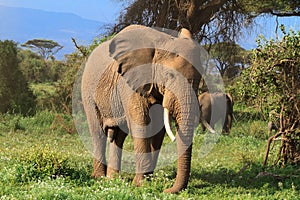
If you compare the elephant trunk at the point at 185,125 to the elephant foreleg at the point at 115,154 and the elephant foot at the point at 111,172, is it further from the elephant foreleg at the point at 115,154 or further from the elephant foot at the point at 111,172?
the elephant foreleg at the point at 115,154

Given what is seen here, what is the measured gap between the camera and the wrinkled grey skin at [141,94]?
5.88 metres

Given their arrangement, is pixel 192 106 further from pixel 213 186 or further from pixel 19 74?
pixel 19 74

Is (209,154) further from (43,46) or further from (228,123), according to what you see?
(43,46)

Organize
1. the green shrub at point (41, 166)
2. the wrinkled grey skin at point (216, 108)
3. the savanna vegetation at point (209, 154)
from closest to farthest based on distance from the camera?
1. the savanna vegetation at point (209, 154)
2. the green shrub at point (41, 166)
3. the wrinkled grey skin at point (216, 108)

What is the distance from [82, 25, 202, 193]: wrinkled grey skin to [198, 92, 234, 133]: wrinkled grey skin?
25.5 ft

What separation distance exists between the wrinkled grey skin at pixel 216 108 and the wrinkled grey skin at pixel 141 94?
25.5 ft

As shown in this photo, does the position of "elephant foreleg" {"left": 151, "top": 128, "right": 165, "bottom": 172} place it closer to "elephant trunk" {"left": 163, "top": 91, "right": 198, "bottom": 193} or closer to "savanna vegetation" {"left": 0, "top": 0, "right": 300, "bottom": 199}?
"savanna vegetation" {"left": 0, "top": 0, "right": 300, "bottom": 199}

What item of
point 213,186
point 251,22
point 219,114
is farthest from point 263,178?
point 251,22

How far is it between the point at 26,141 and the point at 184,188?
6.38 meters

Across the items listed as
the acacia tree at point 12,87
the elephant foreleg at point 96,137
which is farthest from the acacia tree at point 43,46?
the elephant foreleg at point 96,137

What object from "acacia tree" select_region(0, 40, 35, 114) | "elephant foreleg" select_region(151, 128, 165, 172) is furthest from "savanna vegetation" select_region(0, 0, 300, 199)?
"acacia tree" select_region(0, 40, 35, 114)

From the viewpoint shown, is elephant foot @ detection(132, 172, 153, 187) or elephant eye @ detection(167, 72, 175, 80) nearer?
elephant eye @ detection(167, 72, 175, 80)

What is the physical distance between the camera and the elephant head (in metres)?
5.84

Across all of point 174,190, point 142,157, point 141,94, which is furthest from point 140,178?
point 141,94
